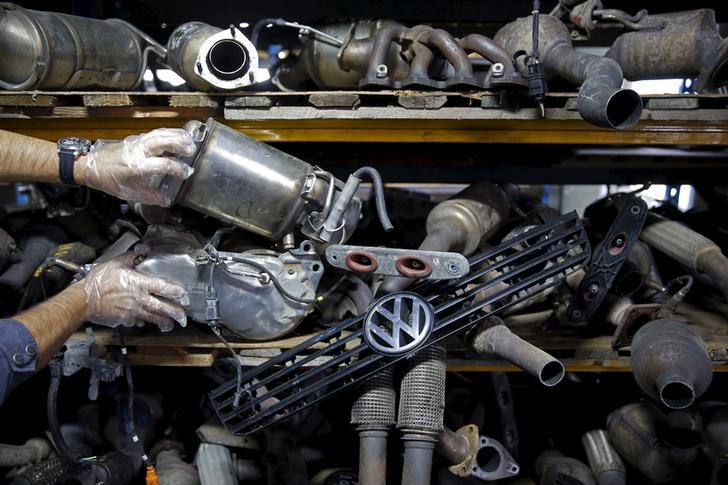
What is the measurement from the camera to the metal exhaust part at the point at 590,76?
4.06 feet

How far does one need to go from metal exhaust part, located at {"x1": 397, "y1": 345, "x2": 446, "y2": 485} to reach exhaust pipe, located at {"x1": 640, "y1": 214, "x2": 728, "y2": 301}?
2.48 feet

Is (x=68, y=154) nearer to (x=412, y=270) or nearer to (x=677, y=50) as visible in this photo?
(x=412, y=270)

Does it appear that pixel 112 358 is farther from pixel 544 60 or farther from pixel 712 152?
pixel 712 152

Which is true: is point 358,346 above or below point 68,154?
below

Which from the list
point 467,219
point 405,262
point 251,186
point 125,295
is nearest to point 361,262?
point 405,262

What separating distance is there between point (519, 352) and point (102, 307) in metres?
0.93

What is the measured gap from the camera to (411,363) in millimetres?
1400

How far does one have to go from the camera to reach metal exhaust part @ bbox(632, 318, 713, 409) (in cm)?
128

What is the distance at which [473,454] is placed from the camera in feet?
4.89

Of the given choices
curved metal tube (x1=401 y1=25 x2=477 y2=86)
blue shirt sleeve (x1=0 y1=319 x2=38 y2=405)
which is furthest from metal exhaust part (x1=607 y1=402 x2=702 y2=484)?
blue shirt sleeve (x1=0 y1=319 x2=38 y2=405)

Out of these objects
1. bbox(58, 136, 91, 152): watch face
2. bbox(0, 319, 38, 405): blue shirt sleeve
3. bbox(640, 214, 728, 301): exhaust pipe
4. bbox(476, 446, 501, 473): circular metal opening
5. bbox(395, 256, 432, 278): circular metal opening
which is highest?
bbox(58, 136, 91, 152): watch face

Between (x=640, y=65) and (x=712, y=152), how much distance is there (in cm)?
64

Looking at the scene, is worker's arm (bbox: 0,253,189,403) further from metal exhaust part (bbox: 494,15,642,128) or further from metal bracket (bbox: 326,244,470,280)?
metal exhaust part (bbox: 494,15,642,128)

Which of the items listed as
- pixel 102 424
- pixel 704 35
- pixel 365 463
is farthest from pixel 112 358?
pixel 704 35
